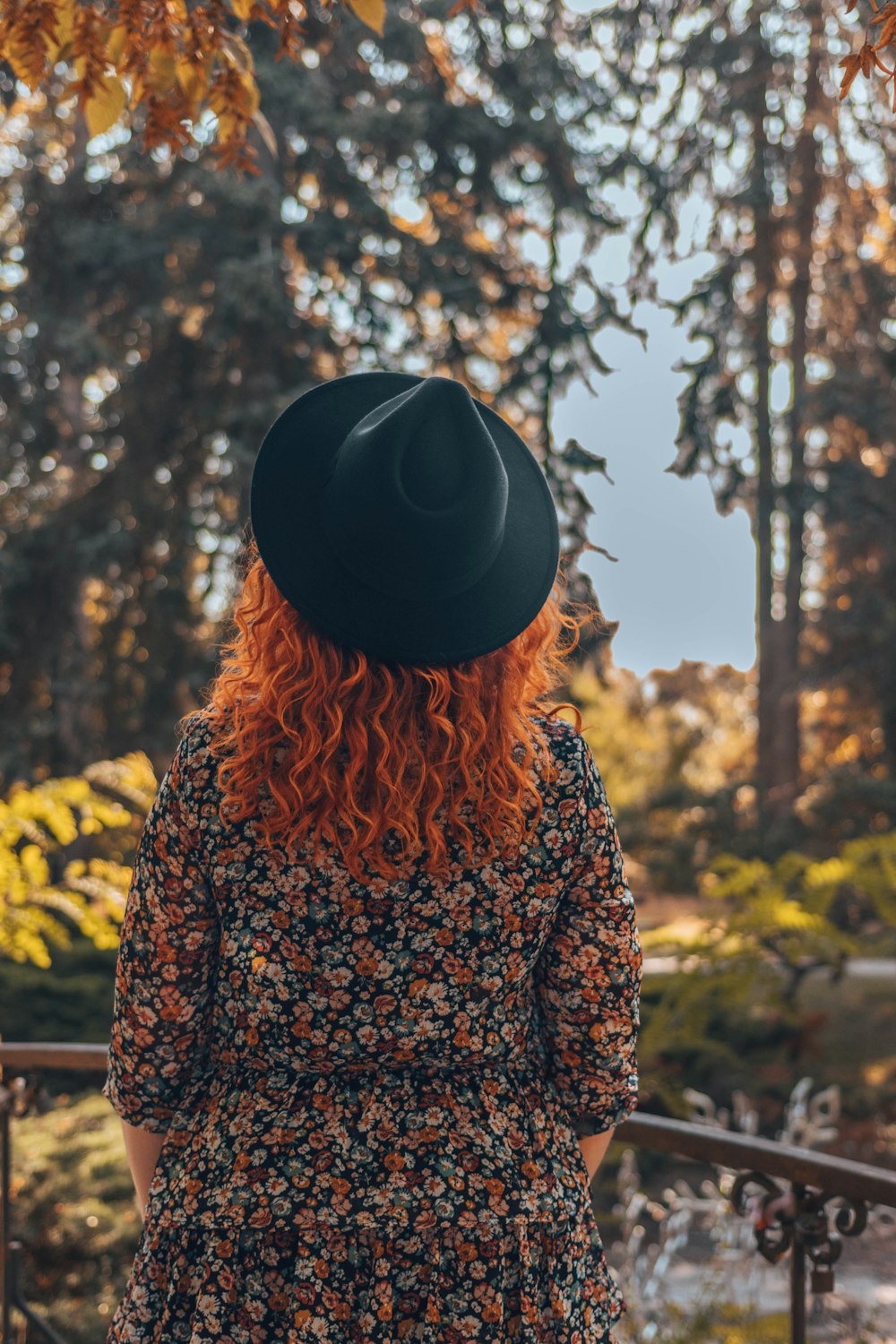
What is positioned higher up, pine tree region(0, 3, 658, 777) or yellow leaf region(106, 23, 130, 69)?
pine tree region(0, 3, 658, 777)

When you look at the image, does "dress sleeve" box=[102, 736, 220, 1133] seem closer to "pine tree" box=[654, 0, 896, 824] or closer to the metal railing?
the metal railing

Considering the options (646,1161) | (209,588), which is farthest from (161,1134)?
(209,588)

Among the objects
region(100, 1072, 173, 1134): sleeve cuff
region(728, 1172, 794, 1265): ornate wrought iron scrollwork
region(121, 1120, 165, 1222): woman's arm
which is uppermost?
region(100, 1072, 173, 1134): sleeve cuff

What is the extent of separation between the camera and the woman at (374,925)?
1278 mm

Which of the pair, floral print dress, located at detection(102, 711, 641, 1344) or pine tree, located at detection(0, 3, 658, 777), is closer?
floral print dress, located at detection(102, 711, 641, 1344)

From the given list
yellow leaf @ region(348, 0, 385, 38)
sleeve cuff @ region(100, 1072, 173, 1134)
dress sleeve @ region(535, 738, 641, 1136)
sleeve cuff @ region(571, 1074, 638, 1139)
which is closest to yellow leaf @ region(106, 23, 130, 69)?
yellow leaf @ region(348, 0, 385, 38)

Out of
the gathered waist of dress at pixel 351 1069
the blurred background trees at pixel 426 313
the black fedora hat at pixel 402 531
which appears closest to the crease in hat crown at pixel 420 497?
the black fedora hat at pixel 402 531

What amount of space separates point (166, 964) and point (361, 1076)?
0.27m

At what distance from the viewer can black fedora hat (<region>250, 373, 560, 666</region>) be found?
50.1 inches

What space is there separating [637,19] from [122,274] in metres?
4.52

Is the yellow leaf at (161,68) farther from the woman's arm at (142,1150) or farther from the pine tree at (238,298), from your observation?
the pine tree at (238,298)

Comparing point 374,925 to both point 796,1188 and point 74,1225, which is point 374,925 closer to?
point 796,1188

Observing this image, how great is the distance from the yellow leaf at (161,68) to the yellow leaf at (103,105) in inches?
3.3

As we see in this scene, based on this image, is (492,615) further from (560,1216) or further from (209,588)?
(209,588)
